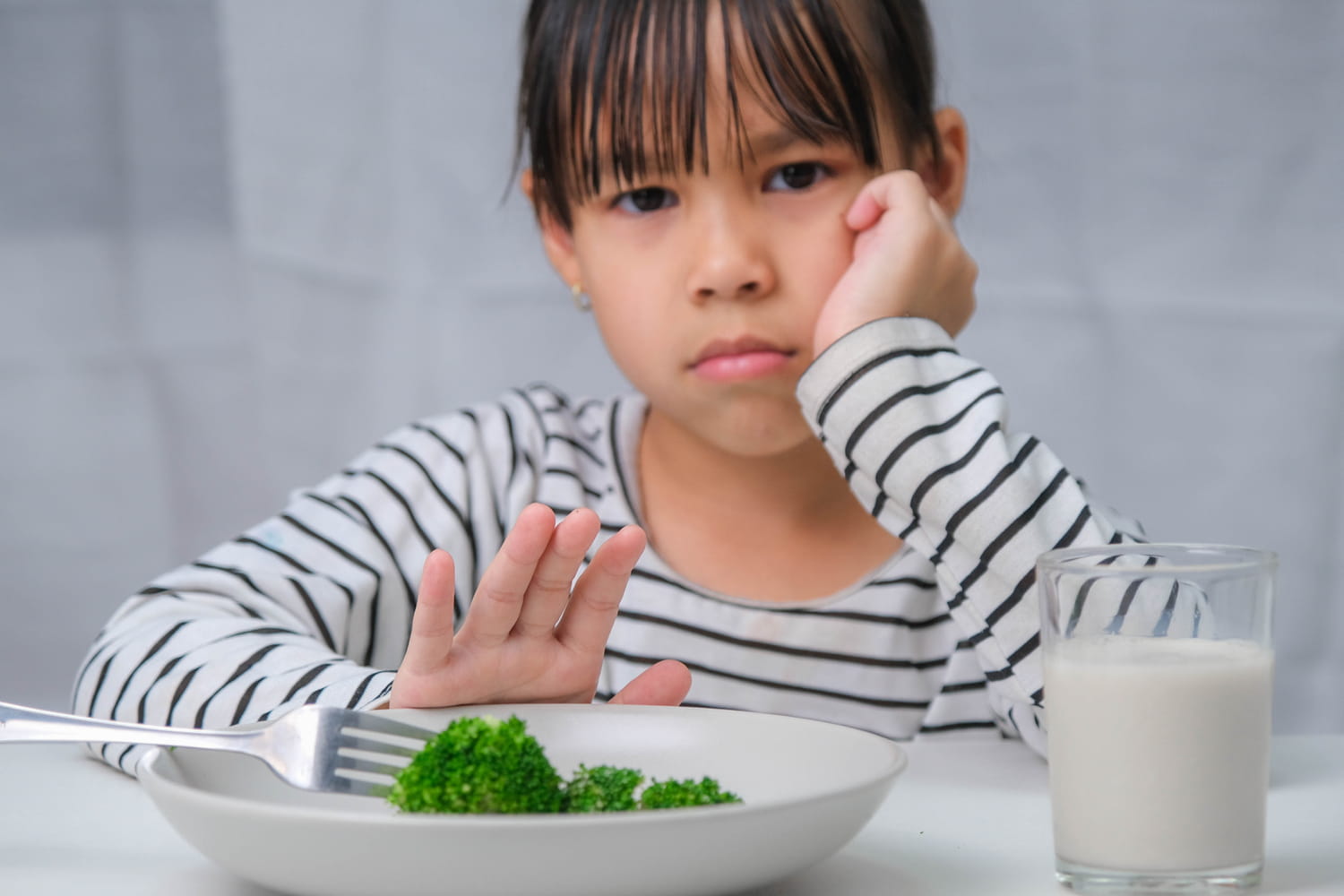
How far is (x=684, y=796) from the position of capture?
502mm

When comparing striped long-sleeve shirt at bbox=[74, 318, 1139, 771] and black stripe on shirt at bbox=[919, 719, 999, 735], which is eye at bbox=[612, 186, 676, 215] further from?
black stripe on shirt at bbox=[919, 719, 999, 735]

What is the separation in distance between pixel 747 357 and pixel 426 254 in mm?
873

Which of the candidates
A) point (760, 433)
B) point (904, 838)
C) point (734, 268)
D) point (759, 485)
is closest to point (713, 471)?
point (759, 485)

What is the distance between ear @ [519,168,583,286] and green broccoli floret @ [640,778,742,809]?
727mm

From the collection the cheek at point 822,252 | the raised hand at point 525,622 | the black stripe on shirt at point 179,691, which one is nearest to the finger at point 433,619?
the raised hand at point 525,622

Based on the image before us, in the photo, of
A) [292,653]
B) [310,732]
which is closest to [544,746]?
[310,732]

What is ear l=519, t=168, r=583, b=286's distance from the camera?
119 cm

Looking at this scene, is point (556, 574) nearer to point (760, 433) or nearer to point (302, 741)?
point (302, 741)

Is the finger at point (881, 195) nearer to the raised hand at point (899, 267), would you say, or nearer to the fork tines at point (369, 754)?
the raised hand at point (899, 267)

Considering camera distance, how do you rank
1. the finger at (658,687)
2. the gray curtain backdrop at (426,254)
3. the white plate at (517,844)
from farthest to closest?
the gray curtain backdrop at (426,254) → the finger at (658,687) → the white plate at (517,844)

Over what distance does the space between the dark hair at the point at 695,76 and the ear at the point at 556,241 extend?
0.10 meters

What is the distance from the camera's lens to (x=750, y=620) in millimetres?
1097

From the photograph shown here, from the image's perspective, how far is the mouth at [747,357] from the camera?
3.19 feet

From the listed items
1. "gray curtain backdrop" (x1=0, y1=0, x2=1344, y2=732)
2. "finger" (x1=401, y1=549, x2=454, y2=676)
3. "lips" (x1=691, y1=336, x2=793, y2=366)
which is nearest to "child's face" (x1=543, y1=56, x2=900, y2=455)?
"lips" (x1=691, y1=336, x2=793, y2=366)
